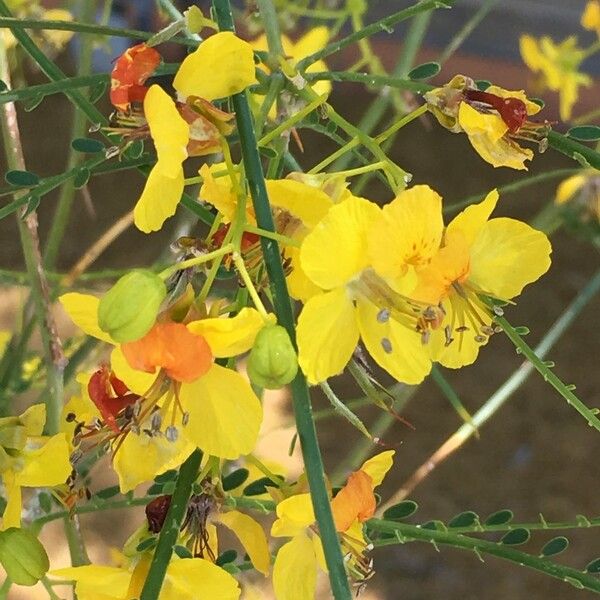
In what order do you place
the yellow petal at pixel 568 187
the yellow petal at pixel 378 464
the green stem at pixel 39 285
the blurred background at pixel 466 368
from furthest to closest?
the blurred background at pixel 466 368, the yellow petal at pixel 568 187, the green stem at pixel 39 285, the yellow petal at pixel 378 464

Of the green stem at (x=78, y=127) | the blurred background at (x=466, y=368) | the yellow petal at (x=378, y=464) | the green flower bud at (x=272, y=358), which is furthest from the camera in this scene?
the blurred background at (x=466, y=368)

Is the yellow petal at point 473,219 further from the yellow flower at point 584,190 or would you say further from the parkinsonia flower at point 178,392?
the yellow flower at point 584,190

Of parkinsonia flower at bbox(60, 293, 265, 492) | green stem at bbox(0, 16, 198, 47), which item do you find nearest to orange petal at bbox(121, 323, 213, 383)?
parkinsonia flower at bbox(60, 293, 265, 492)

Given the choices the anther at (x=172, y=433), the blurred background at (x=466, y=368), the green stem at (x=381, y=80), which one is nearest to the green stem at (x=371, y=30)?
the green stem at (x=381, y=80)

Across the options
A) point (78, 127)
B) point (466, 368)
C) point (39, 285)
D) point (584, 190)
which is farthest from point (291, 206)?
point (466, 368)

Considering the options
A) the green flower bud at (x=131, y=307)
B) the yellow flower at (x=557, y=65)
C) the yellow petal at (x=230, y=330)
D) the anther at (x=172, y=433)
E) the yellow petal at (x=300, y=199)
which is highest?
the yellow petal at (x=300, y=199)
